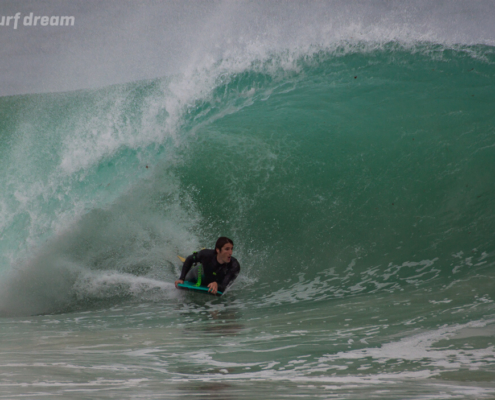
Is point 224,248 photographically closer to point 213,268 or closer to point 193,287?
point 213,268

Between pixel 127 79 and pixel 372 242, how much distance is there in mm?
5115

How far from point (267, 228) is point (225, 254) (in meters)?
1.21

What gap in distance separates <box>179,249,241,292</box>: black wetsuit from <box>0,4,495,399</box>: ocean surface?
0.21m

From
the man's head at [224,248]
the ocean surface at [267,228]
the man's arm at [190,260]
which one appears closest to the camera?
the ocean surface at [267,228]

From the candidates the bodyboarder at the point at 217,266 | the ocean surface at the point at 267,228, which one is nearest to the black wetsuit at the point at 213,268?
the bodyboarder at the point at 217,266

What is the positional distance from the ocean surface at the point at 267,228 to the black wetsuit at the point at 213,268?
0.69ft

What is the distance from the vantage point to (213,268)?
3.91 m

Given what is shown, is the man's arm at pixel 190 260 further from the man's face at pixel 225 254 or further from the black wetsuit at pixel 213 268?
the man's face at pixel 225 254

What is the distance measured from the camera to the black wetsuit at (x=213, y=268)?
3.88 meters

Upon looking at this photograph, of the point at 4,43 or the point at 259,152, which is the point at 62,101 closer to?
the point at 4,43

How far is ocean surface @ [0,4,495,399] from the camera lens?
2047mm

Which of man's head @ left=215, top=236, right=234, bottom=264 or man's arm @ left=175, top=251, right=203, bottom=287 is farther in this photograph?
man's arm @ left=175, top=251, right=203, bottom=287

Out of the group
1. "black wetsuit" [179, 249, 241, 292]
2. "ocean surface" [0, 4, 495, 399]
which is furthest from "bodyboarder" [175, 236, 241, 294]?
"ocean surface" [0, 4, 495, 399]

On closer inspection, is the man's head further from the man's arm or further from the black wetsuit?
the man's arm
